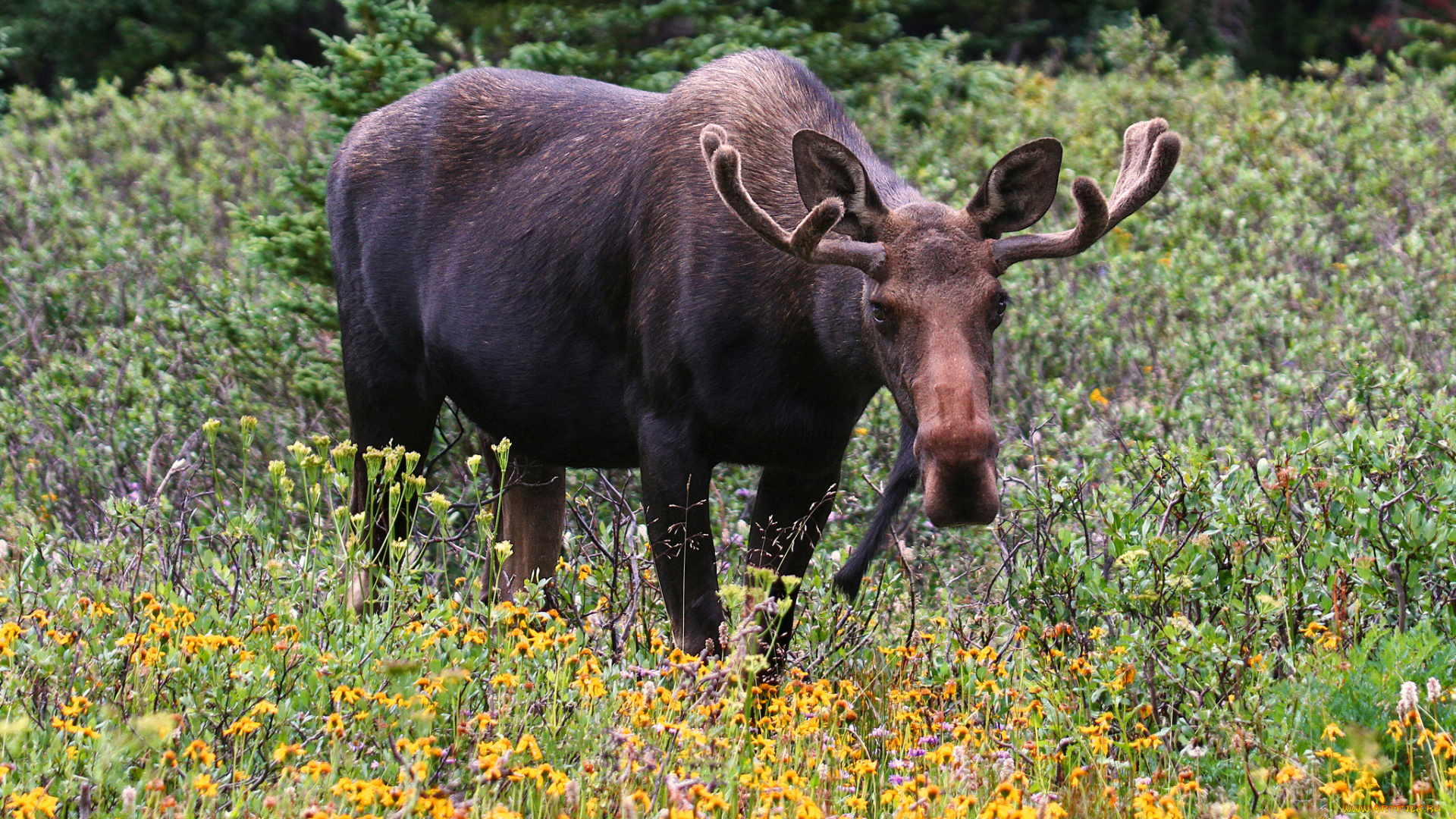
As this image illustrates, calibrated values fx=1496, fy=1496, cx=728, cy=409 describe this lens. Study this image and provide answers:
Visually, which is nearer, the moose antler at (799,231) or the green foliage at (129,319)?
the moose antler at (799,231)

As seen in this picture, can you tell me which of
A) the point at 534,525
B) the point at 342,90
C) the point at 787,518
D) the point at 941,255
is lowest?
the point at 534,525

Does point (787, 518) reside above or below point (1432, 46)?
above

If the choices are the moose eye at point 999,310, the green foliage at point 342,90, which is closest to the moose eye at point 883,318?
the moose eye at point 999,310

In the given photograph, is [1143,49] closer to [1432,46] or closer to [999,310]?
[1432,46]

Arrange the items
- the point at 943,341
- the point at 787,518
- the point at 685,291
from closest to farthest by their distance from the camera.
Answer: the point at 943,341, the point at 685,291, the point at 787,518

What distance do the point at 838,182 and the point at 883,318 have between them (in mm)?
440

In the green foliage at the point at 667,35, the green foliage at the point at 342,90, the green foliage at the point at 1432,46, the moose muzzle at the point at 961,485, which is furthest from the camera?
the green foliage at the point at 1432,46

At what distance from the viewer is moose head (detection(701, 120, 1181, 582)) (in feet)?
11.0

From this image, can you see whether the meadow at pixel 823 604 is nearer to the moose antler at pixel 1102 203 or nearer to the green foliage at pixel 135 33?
the moose antler at pixel 1102 203

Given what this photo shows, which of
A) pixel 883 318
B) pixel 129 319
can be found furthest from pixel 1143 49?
pixel 883 318

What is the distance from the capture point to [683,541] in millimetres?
4242

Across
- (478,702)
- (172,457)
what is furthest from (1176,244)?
(478,702)

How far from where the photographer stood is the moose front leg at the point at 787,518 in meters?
4.52

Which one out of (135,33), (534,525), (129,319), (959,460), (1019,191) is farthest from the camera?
(135,33)
